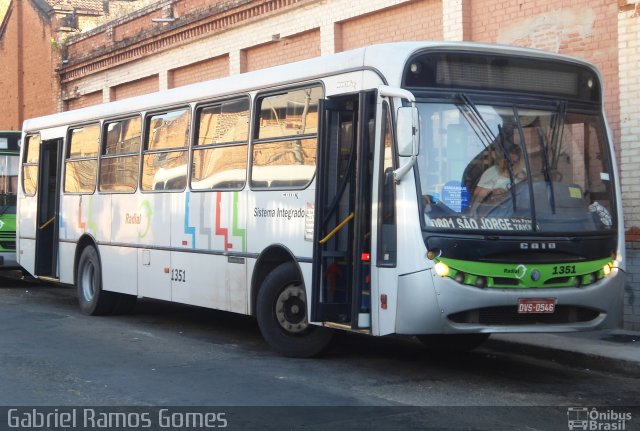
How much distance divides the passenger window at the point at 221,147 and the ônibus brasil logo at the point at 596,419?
186 inches

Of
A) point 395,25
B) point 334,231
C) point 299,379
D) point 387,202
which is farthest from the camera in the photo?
point 395,25

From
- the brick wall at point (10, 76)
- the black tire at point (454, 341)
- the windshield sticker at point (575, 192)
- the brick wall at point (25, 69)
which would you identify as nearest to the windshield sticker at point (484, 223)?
the windshield sticker at point (575, 192)

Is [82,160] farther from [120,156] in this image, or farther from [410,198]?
[410,198]

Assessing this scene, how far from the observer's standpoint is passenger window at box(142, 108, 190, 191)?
12764 mm

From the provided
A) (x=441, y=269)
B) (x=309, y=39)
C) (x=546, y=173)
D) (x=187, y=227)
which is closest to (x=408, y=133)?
(x=441, y=269)

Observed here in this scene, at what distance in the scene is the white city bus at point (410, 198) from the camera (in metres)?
9.06

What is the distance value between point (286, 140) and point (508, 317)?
3.04 m

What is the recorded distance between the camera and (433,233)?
8.98 m

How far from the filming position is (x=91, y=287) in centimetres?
1494

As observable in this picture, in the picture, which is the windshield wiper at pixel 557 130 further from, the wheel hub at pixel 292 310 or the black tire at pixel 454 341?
the wheel hub at pixel 292 310

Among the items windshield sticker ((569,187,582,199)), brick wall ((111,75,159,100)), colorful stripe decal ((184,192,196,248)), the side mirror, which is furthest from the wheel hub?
brick wall ((111,75,159,100))

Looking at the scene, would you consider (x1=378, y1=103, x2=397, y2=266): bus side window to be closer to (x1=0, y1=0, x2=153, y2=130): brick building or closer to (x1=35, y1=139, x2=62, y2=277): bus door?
(x1=35, y1=139, x2=62, y2=277): bus door

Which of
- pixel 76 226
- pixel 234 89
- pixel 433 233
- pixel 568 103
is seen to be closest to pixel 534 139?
pixel 568 103

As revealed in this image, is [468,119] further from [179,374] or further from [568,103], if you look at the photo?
[179,374]
